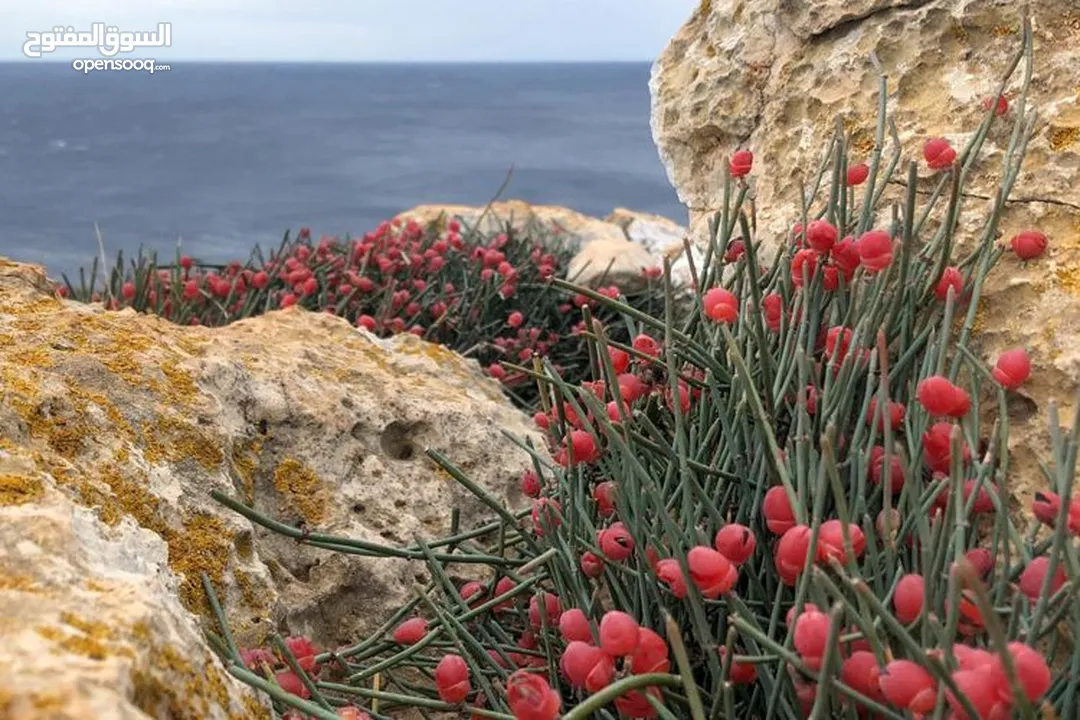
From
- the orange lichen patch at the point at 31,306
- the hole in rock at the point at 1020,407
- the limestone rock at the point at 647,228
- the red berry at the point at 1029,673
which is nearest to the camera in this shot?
the red berry at the point at 1029,673

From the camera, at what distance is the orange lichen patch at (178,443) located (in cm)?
126

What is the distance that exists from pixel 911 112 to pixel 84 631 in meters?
1.43

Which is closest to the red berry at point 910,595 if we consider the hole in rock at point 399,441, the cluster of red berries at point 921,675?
the cluster of red berries at point 921,675

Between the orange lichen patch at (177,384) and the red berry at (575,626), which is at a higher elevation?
the orange lichen patch at (177,384)

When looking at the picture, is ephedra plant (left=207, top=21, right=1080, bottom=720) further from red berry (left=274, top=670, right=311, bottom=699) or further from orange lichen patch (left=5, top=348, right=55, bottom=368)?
orange lichen patch (left=5, top=348, right=55, bottom=368)

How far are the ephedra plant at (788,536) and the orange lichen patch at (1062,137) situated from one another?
40 mm

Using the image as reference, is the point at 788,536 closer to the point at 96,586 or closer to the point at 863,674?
the point at 863,674

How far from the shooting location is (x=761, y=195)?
1797 millimetres

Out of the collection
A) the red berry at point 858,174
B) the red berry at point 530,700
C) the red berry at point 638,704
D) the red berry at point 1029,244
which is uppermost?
the red berry at point 858,174

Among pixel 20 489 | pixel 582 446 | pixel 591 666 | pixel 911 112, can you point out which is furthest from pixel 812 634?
pixel 911 112

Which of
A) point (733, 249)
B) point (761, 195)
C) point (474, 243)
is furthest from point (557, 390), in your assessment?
point (474, 243)

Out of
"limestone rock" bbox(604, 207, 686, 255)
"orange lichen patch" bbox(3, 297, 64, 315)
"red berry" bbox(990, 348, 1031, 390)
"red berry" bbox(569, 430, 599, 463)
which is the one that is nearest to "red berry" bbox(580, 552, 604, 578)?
"red berry" bbox(569, 430, 599, 463)

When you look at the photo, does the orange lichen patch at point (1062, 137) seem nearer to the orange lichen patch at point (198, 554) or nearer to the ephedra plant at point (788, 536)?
the ephedra plant at point (788, 536)

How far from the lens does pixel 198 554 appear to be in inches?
46.3
